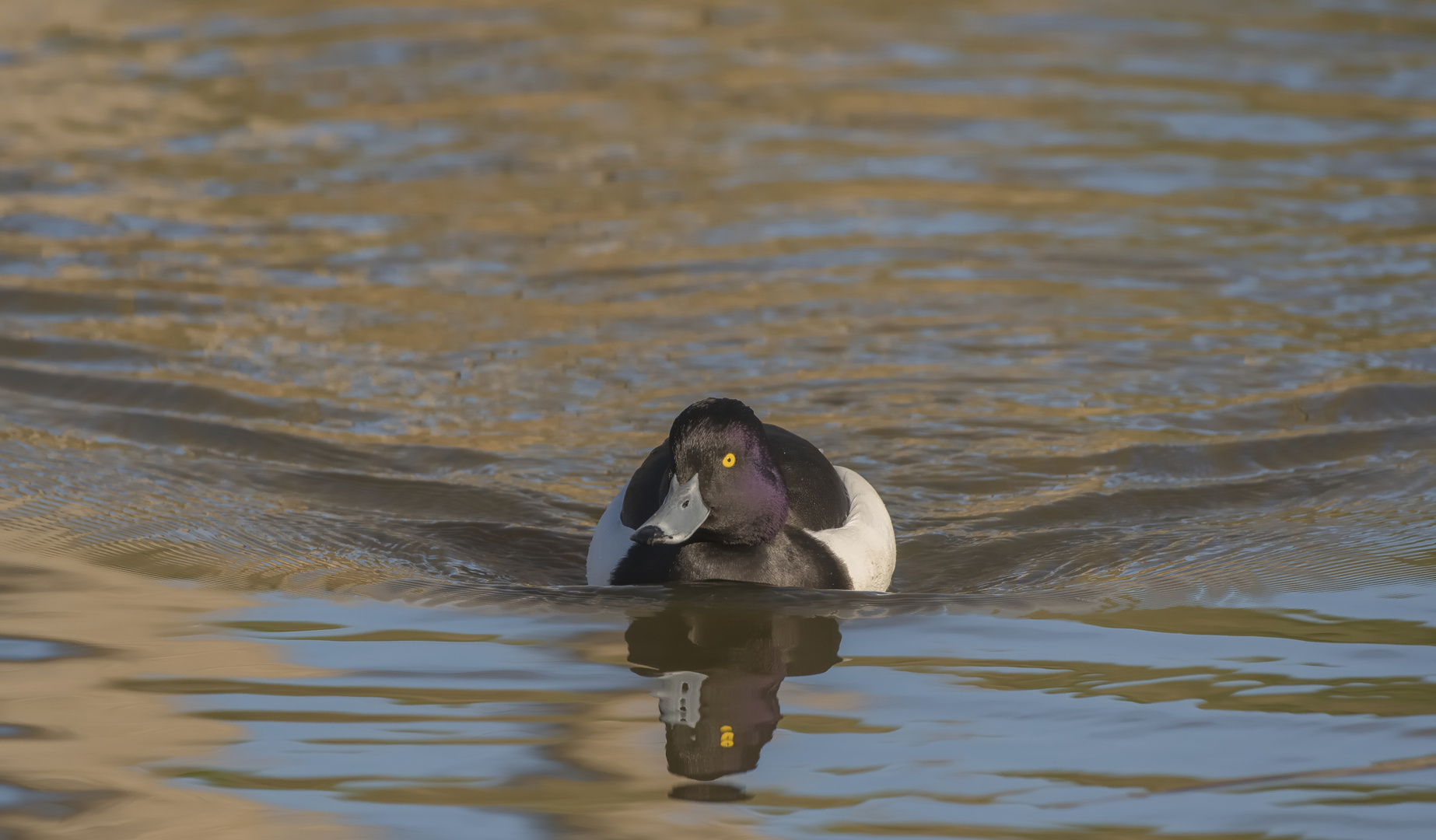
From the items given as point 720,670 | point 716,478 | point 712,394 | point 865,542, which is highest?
point 716,478

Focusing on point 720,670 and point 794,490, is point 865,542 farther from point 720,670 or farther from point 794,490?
point 720,670

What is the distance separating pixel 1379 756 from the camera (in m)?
4.73

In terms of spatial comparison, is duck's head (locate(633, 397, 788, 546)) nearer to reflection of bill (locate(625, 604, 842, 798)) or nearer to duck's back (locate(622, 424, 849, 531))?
duck's back (locate(622, 424, 849, 531))

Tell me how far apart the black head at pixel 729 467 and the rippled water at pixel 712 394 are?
0.79 ft

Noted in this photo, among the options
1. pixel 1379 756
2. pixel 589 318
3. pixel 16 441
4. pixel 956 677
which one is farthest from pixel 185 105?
pixel 1379 756

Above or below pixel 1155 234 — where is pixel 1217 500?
below

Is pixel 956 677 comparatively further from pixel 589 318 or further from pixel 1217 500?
pixel 589 318

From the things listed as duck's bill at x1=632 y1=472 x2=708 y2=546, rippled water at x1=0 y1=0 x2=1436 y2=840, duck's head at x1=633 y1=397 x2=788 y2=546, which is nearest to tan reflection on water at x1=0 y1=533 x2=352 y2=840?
rippled water at x1=0 y1=0 x2=1436 y2=840

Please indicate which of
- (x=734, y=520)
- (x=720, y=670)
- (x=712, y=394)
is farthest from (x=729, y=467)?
(x=712, y=394)

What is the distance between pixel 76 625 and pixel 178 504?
146cm

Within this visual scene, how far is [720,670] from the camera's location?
18.4 feet

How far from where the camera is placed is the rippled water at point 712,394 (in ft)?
15.8

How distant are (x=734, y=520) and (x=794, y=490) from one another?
1.46 feet

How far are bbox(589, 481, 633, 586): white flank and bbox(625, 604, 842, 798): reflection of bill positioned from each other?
1.12 feet
